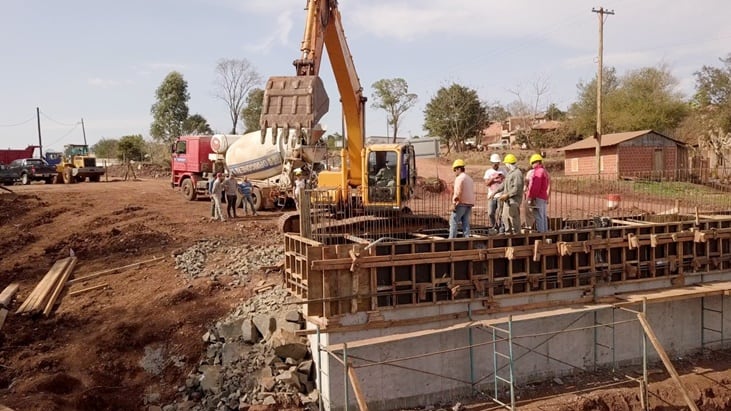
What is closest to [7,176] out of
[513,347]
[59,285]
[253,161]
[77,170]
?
[77,170]

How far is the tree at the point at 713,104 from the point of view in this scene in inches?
1325

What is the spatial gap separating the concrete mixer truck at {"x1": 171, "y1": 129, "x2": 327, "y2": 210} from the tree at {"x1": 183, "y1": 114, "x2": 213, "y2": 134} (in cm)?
3610

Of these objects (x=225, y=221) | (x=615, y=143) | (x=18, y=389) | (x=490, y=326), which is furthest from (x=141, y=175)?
(x=490, y=326)

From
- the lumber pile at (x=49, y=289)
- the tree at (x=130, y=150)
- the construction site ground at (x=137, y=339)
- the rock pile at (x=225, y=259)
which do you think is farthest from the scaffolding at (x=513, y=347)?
the tree at (x=130, y=150)

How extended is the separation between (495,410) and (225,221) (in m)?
11.0

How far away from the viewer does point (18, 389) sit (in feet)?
32.3

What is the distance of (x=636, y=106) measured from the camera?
1500 inches

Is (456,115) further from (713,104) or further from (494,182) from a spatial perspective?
(494,182)

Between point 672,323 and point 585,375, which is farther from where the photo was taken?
point 672,323

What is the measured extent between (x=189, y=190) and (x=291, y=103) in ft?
46.3

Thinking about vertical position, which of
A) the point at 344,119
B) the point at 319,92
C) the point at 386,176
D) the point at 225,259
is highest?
the point at 319,92

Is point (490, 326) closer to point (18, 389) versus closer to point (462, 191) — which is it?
point (462, 191)

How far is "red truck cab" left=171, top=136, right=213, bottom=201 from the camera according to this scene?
23642 millimetres

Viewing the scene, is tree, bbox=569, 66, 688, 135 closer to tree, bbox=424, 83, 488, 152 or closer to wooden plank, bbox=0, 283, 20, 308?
tree, bbox=424, 83, 488, 152
